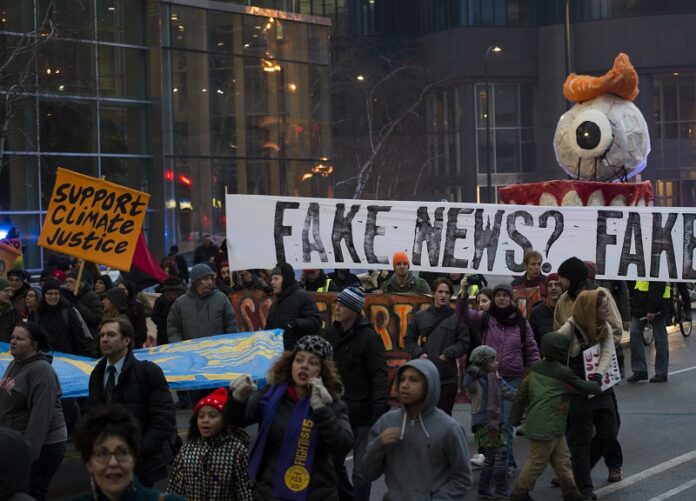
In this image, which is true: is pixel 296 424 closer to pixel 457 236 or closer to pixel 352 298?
pixel 352 298

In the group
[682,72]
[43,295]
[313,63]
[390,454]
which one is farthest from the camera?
[682,72]

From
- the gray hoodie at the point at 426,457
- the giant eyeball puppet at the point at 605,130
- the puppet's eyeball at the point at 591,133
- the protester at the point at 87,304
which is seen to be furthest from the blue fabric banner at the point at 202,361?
the giant eyeball puppet at the point at 605,130

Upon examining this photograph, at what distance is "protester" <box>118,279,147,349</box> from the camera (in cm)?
1340

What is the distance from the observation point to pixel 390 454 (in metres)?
5.78

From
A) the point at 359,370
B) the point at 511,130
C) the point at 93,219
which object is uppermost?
the point at 511,130

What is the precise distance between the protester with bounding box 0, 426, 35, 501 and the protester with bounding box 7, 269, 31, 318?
829cm

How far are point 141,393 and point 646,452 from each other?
208 inches

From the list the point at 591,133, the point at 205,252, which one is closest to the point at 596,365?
the point at 591,133

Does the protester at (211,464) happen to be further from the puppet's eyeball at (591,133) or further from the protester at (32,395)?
the puppet's eyeball at (591,133)

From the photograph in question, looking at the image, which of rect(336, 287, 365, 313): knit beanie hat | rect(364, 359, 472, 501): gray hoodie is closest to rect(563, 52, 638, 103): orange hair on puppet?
rect(336, 287, 365, 313): knit beanie hat

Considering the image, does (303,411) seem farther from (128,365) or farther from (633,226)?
(633,226)

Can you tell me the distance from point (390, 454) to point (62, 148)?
26970mm

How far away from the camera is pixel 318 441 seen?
6.02 m

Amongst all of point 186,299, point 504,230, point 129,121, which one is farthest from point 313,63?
point 186,299
